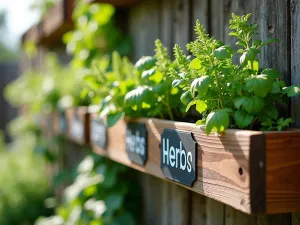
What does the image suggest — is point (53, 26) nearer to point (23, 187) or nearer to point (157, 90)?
point (23, 187)

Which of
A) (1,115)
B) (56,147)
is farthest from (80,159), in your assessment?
(1,115)

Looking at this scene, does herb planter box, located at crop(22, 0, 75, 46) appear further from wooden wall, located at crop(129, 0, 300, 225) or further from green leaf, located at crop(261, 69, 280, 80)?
green leaf, located at crop(261, 69, 280, 80)

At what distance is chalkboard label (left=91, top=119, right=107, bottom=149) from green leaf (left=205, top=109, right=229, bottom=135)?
4.30 feet

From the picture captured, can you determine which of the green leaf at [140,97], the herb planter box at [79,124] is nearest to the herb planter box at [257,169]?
the green leaf at [140,97]

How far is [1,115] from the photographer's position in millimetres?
9922

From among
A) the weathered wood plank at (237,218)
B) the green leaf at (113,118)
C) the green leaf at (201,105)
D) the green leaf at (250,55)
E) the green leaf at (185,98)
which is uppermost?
the green leaf at (250,55)

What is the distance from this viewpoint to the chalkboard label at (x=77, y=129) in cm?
313

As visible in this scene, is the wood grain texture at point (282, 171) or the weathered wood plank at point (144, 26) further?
the weathered wood plank at point (144, 26)

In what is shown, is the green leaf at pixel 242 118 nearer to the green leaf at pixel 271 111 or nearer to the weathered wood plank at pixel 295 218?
the green leaf at pixel 271 111

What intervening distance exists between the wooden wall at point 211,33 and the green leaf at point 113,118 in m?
0.43

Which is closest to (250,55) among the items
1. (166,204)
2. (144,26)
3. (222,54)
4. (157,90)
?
(222,54)

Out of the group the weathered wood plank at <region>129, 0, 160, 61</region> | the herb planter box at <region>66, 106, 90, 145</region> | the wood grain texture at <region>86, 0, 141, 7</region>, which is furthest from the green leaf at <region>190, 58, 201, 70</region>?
the herb planter box at <region>66, 106, 90, 145</region>

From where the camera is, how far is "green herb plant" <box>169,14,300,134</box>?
4.38 feet

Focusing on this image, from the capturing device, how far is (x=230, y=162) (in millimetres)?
1327
